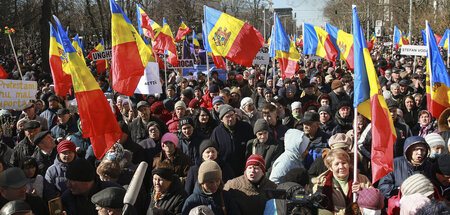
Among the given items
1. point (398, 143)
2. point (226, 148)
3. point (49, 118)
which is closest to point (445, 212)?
point (398, 143)

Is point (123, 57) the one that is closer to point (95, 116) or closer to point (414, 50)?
point (95, 116)

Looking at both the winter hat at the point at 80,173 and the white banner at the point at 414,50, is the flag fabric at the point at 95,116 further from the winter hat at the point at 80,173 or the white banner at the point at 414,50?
the white banner at the point at 414,50

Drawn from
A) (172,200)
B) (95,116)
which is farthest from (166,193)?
(95,116)

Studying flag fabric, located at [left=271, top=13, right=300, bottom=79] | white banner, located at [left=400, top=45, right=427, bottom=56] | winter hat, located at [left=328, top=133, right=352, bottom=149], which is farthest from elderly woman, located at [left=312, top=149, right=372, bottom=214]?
flag fabric, located at [left=271, top=13, right=300, bottom=79]

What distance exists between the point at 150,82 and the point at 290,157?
3.98m

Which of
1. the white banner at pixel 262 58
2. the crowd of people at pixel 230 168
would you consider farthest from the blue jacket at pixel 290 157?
the white banner at pixel 262 58

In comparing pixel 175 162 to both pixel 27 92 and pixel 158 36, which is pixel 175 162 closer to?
pixel 27 92

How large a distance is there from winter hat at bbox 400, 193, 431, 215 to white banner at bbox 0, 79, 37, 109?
7.08 metres

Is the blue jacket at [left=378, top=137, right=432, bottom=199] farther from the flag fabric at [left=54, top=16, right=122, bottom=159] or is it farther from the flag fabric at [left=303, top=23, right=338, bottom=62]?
the flag fabric at [left=303, top=23, right=338, bottom=62]

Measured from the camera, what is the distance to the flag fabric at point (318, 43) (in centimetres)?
1334

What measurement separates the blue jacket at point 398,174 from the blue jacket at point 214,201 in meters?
1.53

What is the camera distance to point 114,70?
6496 mm

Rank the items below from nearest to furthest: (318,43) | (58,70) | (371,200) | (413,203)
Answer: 1. (413,203)
2. (371,200)
3. (58,70)
4. (318,43)

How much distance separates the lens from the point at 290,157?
5102 mm
